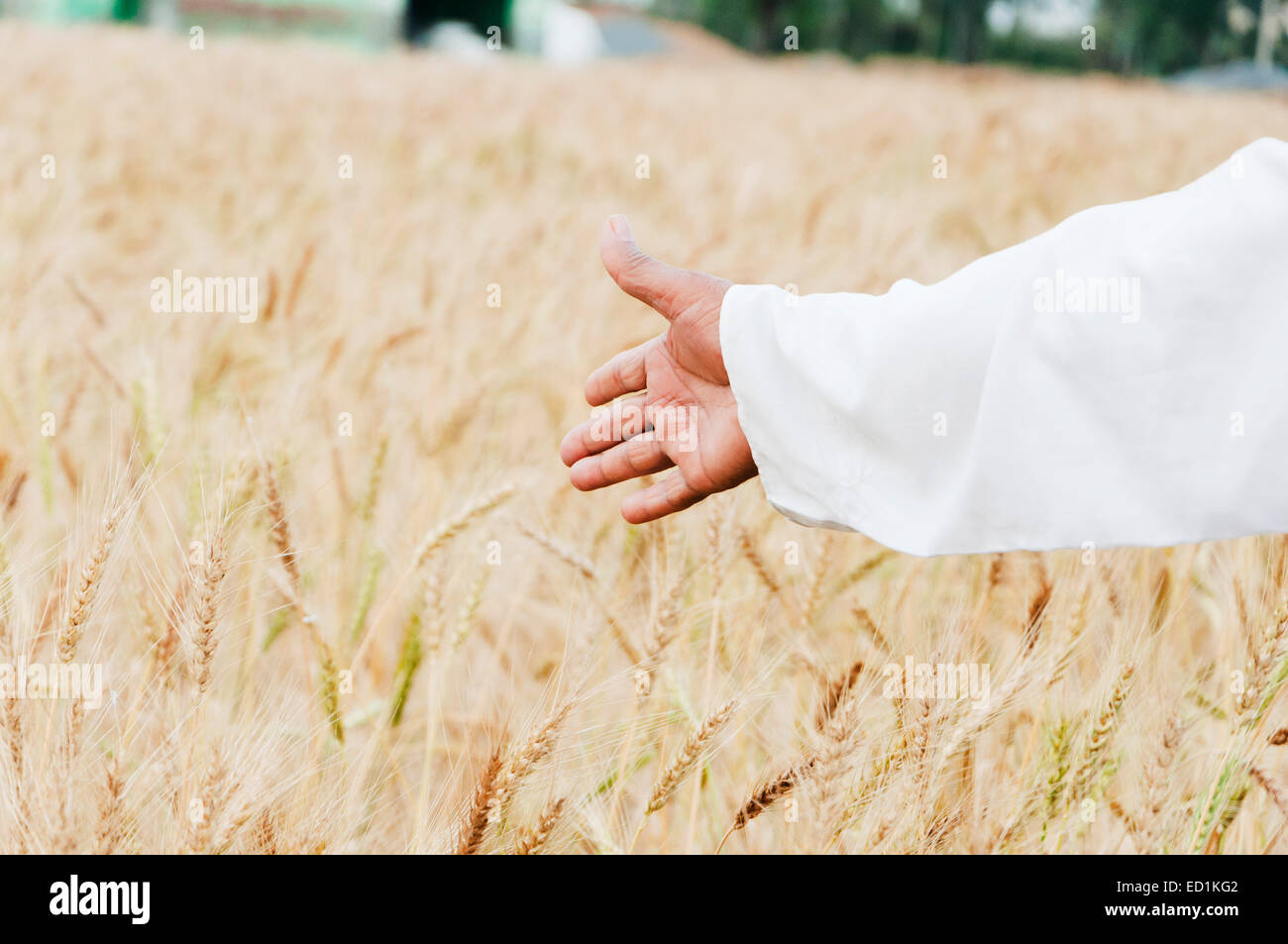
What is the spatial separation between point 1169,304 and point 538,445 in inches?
38.2

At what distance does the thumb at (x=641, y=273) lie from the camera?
1.05 metres

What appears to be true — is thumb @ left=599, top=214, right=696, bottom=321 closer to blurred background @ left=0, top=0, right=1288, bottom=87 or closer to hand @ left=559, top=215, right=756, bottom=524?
hand @ left=559, top=215, right=756, bottom=524

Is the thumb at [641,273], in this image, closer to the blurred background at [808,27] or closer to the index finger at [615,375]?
the index finger at [615,375]

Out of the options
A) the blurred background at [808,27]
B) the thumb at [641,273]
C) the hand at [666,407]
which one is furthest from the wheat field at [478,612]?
the blurred background at [808,27]

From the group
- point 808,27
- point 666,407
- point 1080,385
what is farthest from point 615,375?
point 808,27

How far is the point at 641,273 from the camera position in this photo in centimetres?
107

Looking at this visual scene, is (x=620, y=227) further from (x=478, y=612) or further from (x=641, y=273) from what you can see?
(x=478, y=612)

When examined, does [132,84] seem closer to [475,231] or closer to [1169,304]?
[475,231]

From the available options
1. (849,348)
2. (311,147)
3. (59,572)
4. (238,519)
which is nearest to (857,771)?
(849,348)

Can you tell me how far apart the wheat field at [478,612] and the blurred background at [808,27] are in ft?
55.4

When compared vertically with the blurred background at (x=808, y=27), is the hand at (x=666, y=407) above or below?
below

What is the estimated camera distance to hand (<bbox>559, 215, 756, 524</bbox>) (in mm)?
1034

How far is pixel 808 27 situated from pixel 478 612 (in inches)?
1468

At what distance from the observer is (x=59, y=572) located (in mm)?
993
